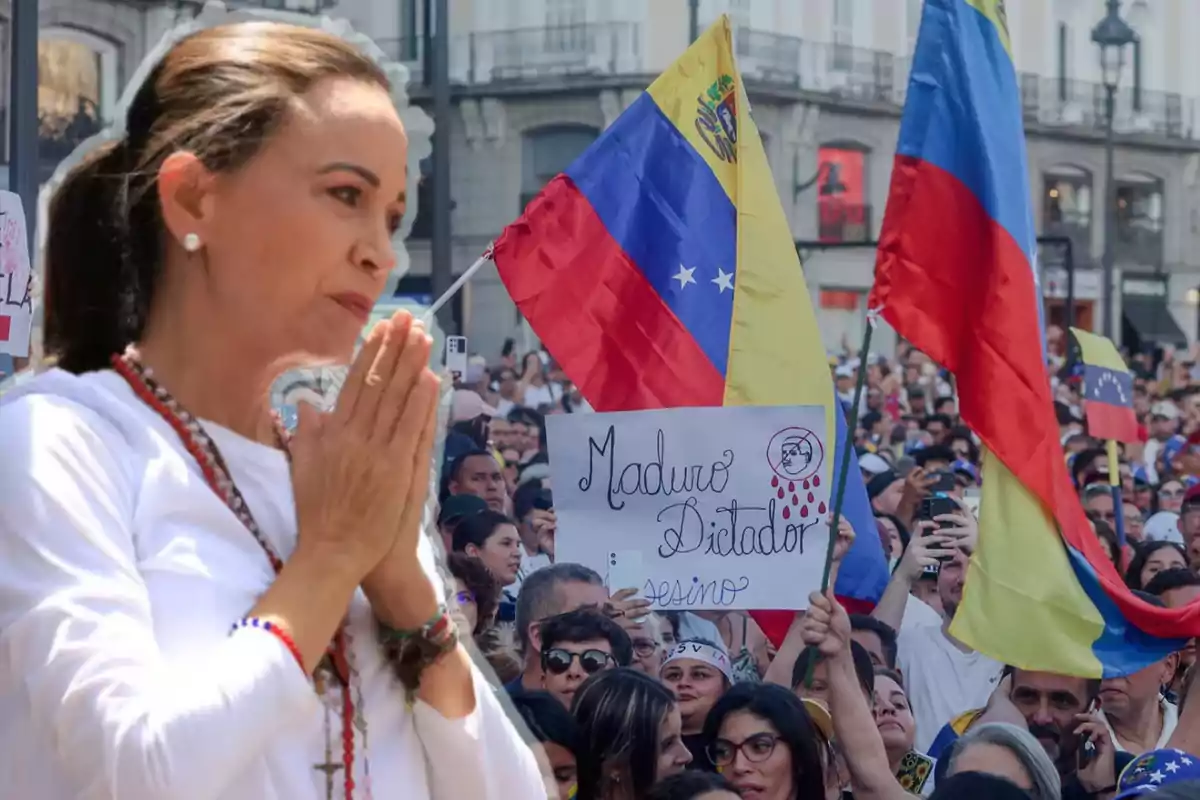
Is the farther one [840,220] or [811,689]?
[840,220]

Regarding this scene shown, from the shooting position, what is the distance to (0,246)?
5168 millimetres

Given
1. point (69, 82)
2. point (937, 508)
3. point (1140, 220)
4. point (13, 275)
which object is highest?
point (69, 82)

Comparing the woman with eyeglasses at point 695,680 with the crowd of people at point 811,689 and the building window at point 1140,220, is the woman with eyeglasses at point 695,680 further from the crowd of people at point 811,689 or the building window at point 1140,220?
the building window at point 1140,220

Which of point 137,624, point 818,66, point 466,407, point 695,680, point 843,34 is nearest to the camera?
point 137,624

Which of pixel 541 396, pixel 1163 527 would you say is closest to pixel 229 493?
pixel 1163 527

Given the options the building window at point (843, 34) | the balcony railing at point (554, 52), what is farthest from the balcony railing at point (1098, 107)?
the balcony railing at point (554, 52)

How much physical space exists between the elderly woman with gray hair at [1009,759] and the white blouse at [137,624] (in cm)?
276

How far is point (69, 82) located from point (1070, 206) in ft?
69.5

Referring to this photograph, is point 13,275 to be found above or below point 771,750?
above

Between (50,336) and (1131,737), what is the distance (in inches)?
159

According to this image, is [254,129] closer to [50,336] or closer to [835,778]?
[50,336]

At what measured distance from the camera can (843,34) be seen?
3303 centimetres

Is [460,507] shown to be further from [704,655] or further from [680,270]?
[704,655]

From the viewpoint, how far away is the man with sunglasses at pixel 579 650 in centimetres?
449
